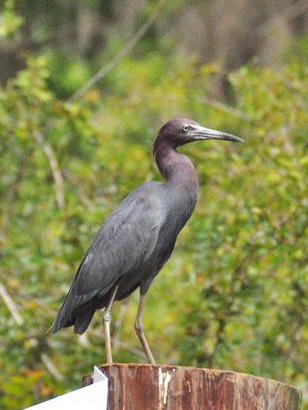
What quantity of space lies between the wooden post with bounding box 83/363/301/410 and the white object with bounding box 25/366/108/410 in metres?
0.08

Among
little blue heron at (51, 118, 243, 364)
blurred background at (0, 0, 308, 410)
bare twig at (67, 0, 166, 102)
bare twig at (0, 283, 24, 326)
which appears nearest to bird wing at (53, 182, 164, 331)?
little blue heron at (51, 118, 243, 364)

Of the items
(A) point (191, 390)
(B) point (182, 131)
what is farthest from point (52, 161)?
(A) point (191, 390)

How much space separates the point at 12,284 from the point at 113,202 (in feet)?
3.13

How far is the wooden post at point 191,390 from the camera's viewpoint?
523 centimetres

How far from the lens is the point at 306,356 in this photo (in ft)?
31.1

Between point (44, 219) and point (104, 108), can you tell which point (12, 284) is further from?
point (104, 108)

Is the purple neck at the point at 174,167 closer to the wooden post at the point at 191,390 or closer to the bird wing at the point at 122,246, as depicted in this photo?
the bird wing at the point at 122,246

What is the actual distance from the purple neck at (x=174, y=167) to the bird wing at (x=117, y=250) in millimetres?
158

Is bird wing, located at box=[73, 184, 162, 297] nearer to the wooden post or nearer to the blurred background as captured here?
the wooden post

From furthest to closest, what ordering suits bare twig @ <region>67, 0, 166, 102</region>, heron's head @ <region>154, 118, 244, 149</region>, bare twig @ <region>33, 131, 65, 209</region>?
bare twig @ <region>67, 0, 166, 102</region>, bare twig @ <region>33, 131, 65, 209</region>, heron's head @ <region>154, 118, 244, 149</region>

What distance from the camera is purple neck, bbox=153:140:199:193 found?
23.1 ft

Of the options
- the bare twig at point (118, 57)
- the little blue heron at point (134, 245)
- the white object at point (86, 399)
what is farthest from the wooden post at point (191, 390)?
the bare twig at point (118, 57)

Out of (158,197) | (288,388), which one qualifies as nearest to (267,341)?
(158,197)

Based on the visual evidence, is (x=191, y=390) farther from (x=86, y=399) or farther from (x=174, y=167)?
(x=174, y=167)
